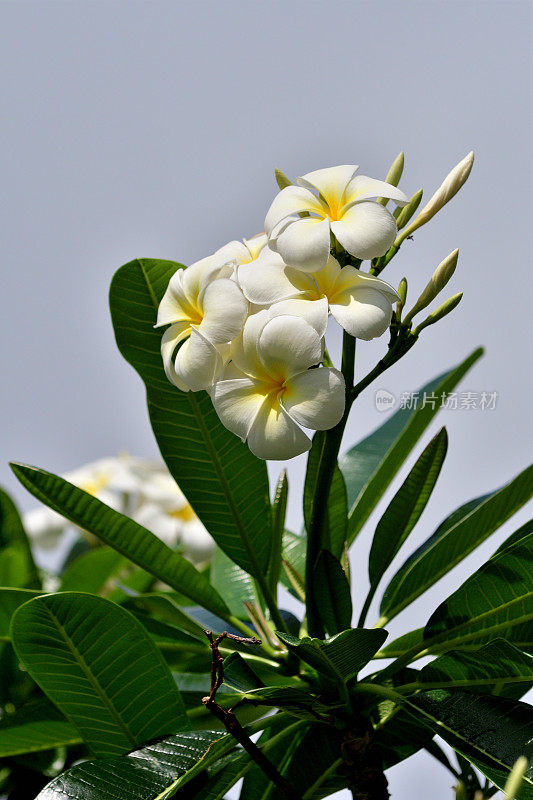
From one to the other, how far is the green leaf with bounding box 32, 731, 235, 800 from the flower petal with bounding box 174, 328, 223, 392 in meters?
0.36

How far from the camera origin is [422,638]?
0.89 meters

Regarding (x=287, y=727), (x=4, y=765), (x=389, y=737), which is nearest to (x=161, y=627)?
(x=287, y=727)

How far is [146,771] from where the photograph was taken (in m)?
0.76

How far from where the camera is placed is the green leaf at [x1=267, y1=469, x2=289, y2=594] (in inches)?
36.4

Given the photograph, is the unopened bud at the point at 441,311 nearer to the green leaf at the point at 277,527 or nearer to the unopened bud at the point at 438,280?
the unopened bud at the point at 438,280

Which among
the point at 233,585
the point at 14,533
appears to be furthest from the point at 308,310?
the point at 14,533

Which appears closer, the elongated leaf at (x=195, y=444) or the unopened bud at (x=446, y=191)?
the unopened bud at (x=446, y=191)

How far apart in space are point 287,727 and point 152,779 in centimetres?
20

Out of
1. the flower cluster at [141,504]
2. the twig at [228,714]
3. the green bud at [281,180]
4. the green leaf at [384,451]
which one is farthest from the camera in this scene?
the flower cluster at [141,504]

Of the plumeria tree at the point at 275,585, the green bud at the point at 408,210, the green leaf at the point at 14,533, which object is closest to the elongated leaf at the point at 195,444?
the plumeria tree at the point at 275,585

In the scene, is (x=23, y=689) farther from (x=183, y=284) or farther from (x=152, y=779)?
(x=183, y=284)

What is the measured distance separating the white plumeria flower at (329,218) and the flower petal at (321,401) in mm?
102

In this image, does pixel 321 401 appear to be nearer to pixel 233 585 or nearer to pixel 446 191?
pixel 446 191

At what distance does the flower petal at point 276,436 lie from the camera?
70 centimetres
